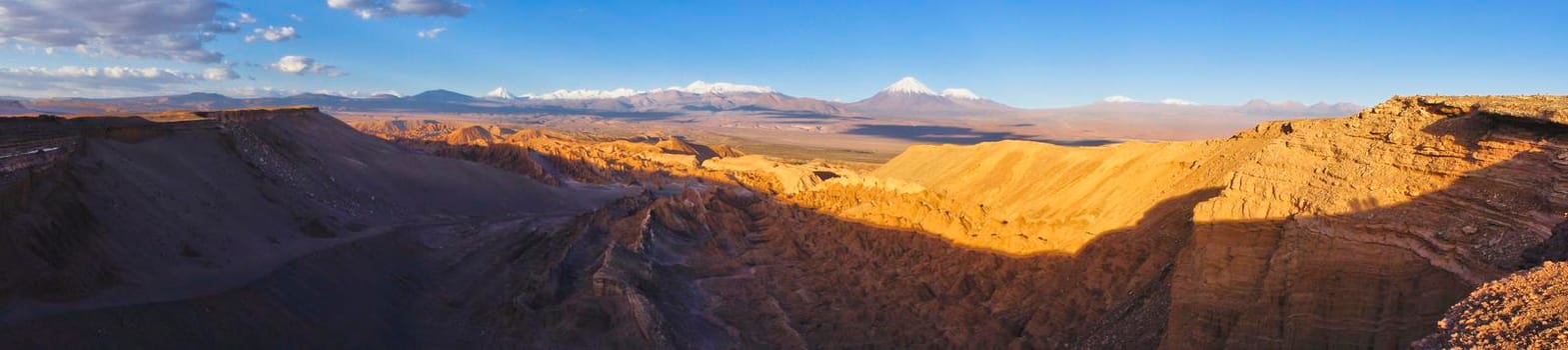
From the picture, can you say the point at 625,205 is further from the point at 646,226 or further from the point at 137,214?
the point at 137,214

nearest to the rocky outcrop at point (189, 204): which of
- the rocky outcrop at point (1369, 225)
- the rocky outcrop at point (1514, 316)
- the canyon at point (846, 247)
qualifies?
the canyon at point (846, 247)

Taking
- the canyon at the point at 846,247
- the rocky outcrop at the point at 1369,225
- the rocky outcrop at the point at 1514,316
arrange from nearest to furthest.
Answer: the rocky outcrop at the point at 1514,316 → the rocky outcrop at the point at 1369,225 → the canyon at the point at 846,247

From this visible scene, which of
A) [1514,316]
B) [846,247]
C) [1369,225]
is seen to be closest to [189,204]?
[846,247]

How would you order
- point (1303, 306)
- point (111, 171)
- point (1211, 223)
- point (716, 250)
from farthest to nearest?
point (716, 250), point (111, 171), point (1211, 223), point (1303, 306)

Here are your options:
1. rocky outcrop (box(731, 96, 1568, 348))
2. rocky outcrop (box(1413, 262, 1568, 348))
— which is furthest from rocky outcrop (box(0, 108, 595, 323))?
rocky outcrop (box(1413, 262, 1568, 348))

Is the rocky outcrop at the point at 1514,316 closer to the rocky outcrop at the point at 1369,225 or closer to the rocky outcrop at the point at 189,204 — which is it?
the rocky outcrop at the point at 1369,225

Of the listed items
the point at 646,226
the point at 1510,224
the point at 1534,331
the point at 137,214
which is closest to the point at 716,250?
the point at 646,226

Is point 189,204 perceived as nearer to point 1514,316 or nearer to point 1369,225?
point 1369,225

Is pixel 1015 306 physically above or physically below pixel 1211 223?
below
